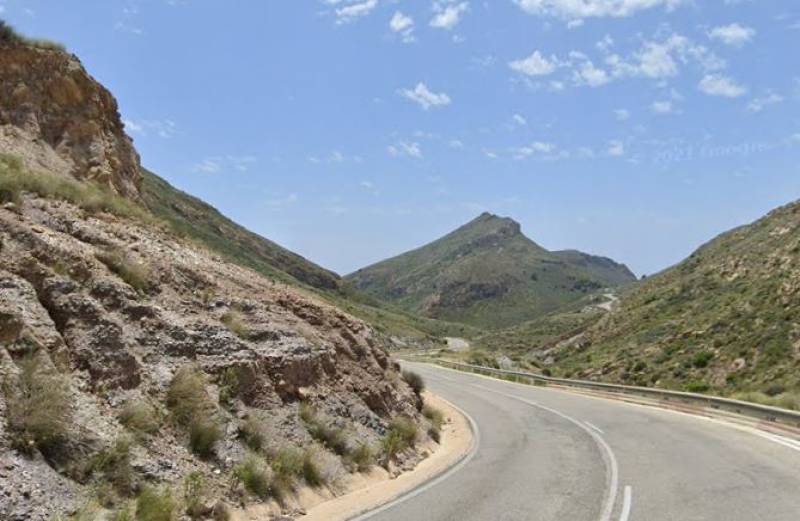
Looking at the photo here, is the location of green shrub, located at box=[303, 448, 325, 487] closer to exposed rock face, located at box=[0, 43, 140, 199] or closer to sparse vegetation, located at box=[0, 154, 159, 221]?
sparse vegetation, located at box=[0, 154, 159, 221]

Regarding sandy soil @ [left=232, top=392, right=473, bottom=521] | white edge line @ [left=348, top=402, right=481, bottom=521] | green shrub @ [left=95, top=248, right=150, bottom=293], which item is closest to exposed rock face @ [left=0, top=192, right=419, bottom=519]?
green shrub @ [left=95, top=248, right=150, bottom=293]

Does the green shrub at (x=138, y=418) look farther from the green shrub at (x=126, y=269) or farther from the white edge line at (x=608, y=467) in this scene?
the white edge line at (x=608, y=467)

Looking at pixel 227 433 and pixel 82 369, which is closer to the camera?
pixel 82 369

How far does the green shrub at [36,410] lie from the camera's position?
25.6ft

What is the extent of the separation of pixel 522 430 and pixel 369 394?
6.08 m

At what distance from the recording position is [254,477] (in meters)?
9.89

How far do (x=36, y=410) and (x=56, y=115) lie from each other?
14676 millimetres

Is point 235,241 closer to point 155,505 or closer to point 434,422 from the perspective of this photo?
point 434,422

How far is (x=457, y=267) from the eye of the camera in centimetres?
19862

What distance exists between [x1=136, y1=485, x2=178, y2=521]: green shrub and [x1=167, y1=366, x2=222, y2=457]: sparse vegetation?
1607 mm

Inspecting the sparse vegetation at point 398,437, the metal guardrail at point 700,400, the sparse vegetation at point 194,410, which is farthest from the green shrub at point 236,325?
the metal guardrail at point 700,400

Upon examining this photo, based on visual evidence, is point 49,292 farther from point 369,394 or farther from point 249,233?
point 249,233

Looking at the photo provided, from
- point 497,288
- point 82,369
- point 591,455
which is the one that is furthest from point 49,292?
point 497,288

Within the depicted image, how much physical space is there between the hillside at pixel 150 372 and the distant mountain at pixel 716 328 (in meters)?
14.1
